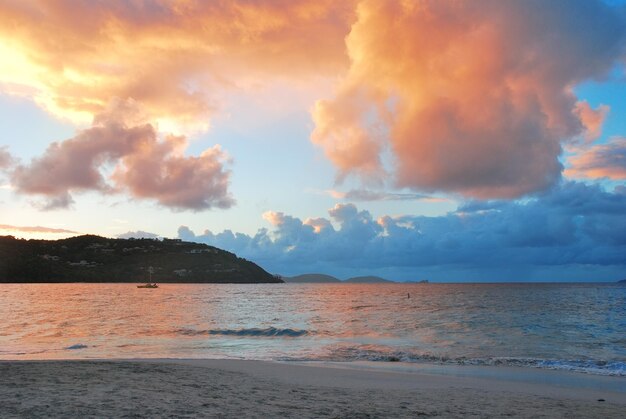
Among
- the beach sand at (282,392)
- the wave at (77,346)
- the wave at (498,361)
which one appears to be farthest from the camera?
the wave at (77,346)

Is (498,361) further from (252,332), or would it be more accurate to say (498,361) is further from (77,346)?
(77,346)

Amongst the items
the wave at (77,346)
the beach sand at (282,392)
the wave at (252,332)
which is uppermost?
the beach sand at (282,392)

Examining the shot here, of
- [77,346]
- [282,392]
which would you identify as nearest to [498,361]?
[282,392]

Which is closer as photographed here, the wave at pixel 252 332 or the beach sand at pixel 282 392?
the beach sand at pixel 282 392

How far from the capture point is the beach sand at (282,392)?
12.2 meters

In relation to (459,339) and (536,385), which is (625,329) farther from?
(536,385)

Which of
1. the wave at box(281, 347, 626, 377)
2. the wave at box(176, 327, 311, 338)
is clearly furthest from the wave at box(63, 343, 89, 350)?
the wave at box(281, 347, 626, 377)

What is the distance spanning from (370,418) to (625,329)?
5840cm

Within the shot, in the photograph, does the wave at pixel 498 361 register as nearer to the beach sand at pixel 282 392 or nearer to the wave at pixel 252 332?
the beach sand at pixel 282 392

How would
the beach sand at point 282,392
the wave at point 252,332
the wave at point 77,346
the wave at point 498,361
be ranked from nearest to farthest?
the beach sand at point 282,392
the wave at point 498,361
the wave at point 77,346
the wave at point 252,332

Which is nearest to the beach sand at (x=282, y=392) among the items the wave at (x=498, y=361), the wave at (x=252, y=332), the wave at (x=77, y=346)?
the wave at (x=498, y=361)

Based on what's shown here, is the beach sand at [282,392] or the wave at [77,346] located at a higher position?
the beach sand at [282,392]

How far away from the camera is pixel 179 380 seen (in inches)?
677

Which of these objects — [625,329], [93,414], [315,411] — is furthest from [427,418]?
[625,329]
